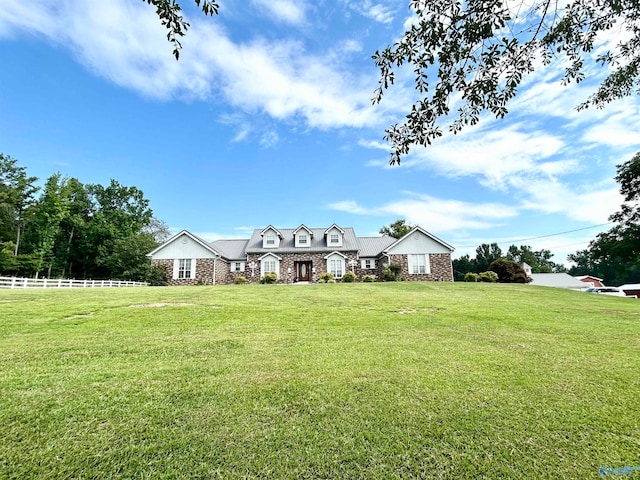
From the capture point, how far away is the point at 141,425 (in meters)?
2.74

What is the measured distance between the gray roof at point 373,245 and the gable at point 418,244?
6.71 feet

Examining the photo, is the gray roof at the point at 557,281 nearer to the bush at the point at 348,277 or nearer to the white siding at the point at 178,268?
the bush at the point at 348,277

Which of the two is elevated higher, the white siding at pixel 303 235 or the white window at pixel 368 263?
the white siding at pixel 303 235

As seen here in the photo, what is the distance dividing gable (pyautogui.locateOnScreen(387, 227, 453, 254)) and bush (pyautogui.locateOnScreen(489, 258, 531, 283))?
4.34 meters

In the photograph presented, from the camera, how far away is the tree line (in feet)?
115

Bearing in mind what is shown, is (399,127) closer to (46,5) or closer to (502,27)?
(502,27)

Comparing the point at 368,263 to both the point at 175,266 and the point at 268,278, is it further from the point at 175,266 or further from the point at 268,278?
the point at 175,266

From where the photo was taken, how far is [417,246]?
87.4 ft

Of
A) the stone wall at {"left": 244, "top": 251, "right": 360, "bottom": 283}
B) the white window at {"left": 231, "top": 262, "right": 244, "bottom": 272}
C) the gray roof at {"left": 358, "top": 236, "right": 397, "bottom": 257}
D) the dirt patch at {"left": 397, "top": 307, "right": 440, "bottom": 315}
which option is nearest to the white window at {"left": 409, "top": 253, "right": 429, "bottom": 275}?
the gray roof at {"left": 358, "top": 236, "right": 397, "bottom": 257}

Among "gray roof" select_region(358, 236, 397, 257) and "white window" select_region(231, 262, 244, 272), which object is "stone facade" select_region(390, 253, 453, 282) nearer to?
"gray roof" select_region(358, 236, 397, 257)

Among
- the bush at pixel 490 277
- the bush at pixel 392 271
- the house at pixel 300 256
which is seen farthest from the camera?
the house at pixel 300 256

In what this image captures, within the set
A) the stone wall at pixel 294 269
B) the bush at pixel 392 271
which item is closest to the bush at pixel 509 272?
the stone wall at pixel 294 269

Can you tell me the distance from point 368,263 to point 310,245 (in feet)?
19.0

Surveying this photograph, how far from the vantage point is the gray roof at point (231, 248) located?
96.4 ft
